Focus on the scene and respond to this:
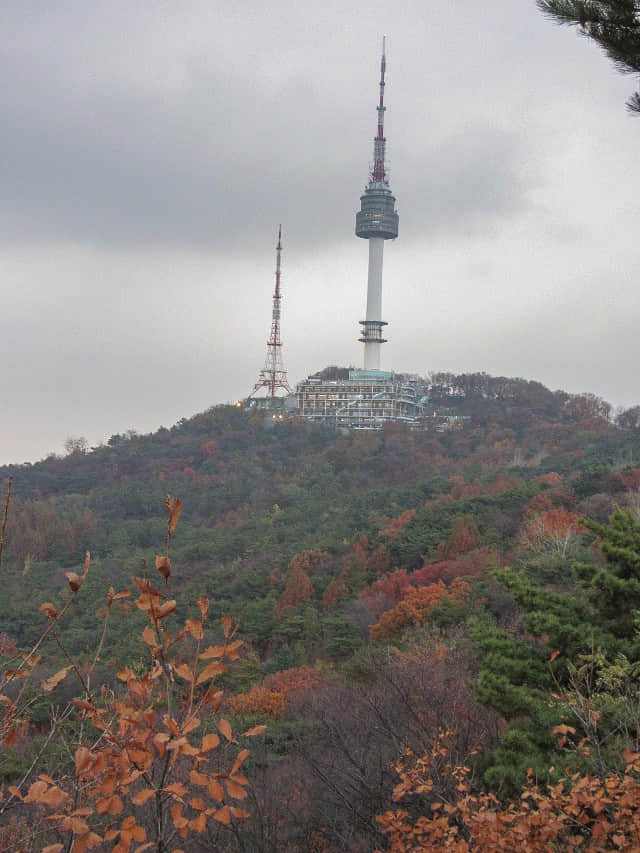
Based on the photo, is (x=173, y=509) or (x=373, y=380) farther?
(x=373, y=380)

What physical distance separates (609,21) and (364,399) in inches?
2541

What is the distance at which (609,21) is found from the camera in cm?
468

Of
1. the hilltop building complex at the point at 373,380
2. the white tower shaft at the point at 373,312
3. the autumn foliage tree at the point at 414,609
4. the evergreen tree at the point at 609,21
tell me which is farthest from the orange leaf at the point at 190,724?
the white tower shaft at the point at 373,312

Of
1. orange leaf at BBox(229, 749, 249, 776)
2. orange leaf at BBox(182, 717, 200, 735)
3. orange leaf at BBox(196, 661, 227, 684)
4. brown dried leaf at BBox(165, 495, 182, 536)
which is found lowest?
orange leaf at BBox(229, 749, 249, 776)

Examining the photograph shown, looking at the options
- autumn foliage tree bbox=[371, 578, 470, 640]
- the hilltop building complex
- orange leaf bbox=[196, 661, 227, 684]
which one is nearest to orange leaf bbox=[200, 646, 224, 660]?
orange leaf bbox=[196, 661, 227, 684]

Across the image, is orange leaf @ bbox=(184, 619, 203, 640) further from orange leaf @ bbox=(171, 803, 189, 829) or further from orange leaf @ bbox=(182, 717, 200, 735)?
orange leaf @ bbox=(171, 803, 189, 829)

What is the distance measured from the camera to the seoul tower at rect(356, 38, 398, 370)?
245 feet

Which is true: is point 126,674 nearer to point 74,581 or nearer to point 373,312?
point 74,581

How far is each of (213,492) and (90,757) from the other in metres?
50.9

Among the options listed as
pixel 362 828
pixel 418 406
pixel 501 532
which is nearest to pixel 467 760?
pixel 362 828

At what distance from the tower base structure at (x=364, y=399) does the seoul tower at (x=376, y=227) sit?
3855mm

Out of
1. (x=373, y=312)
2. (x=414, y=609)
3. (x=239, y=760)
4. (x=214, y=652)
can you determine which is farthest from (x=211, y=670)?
(x=373, y=312)

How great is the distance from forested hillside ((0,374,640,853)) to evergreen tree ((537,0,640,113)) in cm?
401

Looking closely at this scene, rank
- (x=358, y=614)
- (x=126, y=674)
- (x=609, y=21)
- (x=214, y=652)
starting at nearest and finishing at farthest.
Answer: (x=214, y=652) → (x=126, y=674) → (x=609, y=21) → (x=358, y=614)
